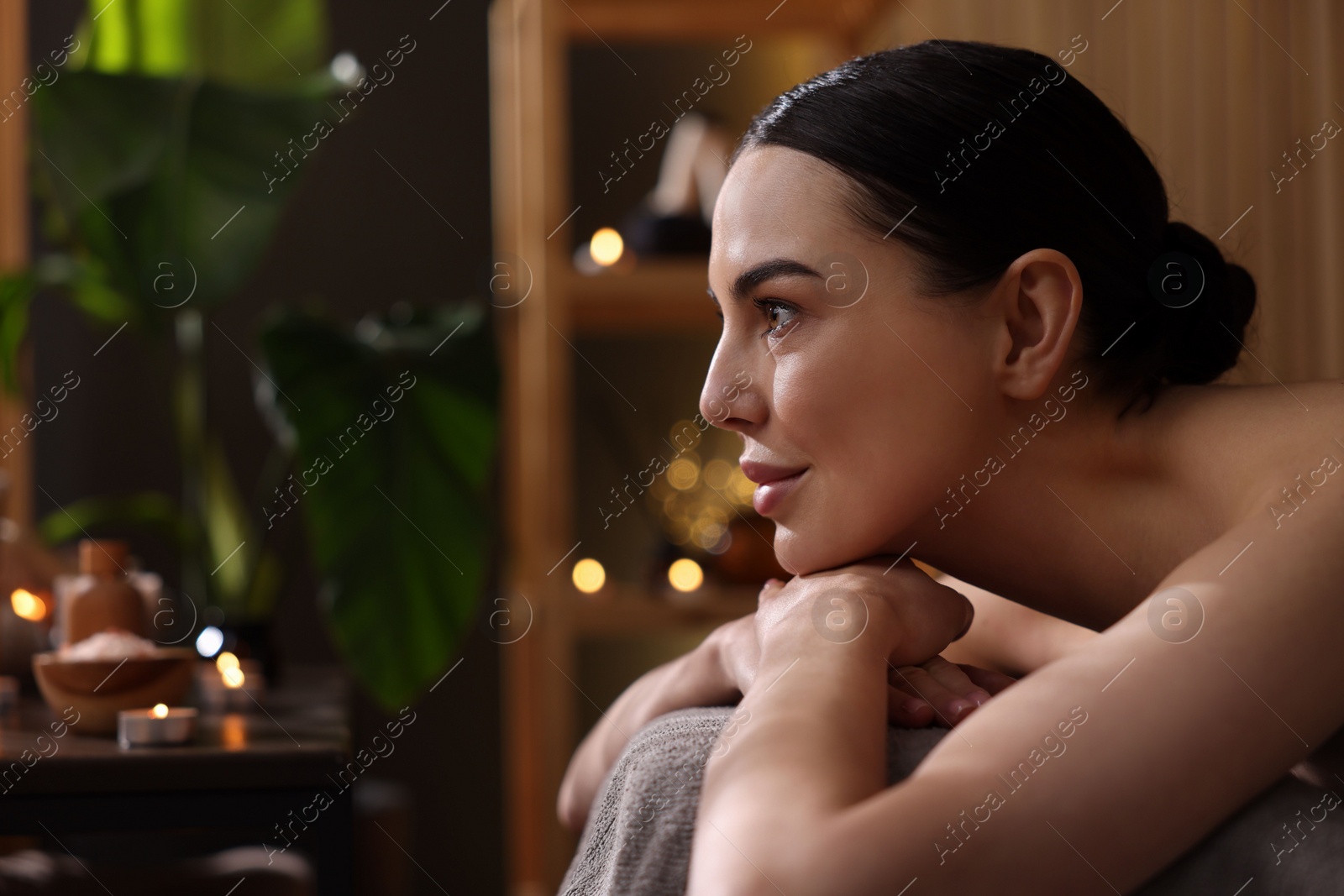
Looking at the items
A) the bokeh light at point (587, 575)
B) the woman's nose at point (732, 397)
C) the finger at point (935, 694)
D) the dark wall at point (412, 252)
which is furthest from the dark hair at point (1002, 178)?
the dark wall at point (412, 252)

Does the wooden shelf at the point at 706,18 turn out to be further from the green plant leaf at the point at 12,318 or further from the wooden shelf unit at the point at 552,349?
the green plant leaf at the point at 12,318

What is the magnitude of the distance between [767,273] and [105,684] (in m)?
0.64

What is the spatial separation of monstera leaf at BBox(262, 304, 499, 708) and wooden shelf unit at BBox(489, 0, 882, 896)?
333 millimetres

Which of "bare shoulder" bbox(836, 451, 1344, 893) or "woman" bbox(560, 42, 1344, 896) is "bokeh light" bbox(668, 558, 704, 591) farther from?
"bare shoulder" bbox(836, 451, 1344, 893)

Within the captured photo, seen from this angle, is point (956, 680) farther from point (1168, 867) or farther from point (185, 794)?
point (185, 794)

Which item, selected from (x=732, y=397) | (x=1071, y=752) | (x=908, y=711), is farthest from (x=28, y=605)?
(x=1071, y=752)

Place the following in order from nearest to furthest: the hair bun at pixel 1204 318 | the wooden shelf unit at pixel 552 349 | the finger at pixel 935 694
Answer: the finger at pixel 935 694 → the hair bun at pixel 1204 318 → the wooden shelf unit at pixel 552 349

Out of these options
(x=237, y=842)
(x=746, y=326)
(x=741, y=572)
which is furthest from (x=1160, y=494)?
(x=237, y=842)

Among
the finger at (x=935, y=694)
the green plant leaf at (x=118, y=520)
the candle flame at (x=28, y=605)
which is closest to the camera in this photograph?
the finger at (x=935, y=694)

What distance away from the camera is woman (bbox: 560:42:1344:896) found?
20.6 inches

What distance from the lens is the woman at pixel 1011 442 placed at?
52 centimetres

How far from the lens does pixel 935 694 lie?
2.02 ft

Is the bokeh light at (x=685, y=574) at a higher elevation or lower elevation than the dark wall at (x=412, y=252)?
lower

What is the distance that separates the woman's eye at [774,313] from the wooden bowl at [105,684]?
585 mm
